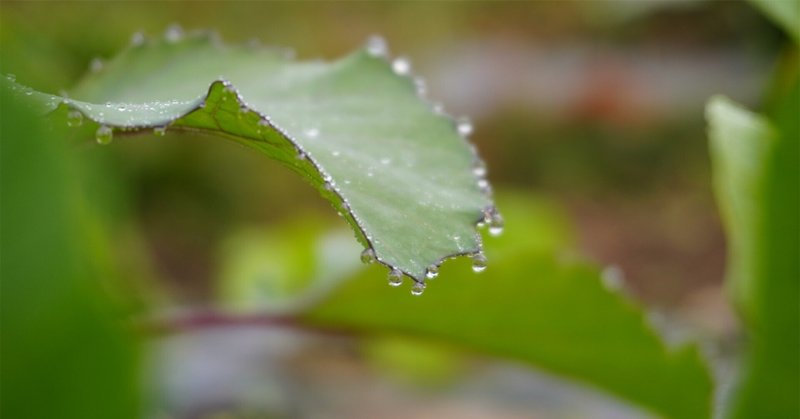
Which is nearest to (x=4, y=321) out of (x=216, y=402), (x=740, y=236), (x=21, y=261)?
(x=21, y=261)

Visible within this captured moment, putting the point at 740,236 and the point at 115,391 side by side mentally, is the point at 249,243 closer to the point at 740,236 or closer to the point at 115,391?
the point at 740,236

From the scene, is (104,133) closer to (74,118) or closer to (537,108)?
(74,118)

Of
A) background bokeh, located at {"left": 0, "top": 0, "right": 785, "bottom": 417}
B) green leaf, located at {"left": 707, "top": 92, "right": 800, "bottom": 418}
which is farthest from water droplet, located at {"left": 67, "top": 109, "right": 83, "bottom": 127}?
background bokeh, located at {"left": 0, "top": 0, "right": 785, "bottom": 417}

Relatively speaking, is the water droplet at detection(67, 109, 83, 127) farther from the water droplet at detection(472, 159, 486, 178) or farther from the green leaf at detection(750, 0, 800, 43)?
the green leaf at detection(750, 0, 800, 43)

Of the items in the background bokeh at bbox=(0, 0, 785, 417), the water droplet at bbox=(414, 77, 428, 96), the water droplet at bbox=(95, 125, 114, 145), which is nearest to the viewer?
the water droplet at bbox=(95, 125, 114, 145)

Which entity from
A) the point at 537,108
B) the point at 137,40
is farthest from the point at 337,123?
the point at 537,108

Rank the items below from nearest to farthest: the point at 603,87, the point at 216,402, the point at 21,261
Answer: the point at 21,261 → the point at 216,402 → the point at 603,87

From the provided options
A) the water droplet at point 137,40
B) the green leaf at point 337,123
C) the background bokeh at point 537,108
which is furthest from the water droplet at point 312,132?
the background bokeh at point 537,108
